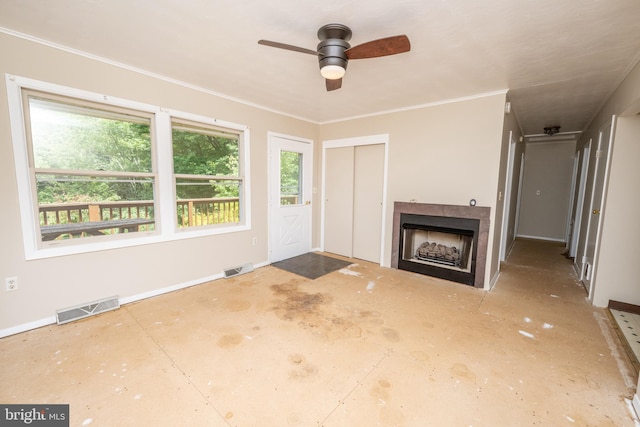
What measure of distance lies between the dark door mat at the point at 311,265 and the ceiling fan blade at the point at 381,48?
2811 millimetres

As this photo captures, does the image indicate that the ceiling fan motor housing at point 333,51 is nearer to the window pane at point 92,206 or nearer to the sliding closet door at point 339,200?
the window pane at point 92,206

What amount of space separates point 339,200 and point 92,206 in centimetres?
352

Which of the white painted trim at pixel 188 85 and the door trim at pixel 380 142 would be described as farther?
the door trim at pixel 380 142

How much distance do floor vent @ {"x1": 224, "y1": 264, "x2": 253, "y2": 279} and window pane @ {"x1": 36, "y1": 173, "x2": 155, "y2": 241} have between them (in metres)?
1.13

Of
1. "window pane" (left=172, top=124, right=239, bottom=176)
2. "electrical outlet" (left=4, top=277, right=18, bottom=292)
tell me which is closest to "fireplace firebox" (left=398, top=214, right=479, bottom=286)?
"window pane" (left=172, top=124, right=239, bottom=176)

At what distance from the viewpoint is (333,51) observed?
1.95m

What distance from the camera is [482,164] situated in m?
3.34

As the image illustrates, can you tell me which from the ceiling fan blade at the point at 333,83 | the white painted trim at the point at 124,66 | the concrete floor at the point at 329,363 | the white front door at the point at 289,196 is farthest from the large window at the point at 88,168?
the ceiling fan blade at the point at 333,83

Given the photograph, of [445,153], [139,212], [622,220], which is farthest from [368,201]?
[139,212]

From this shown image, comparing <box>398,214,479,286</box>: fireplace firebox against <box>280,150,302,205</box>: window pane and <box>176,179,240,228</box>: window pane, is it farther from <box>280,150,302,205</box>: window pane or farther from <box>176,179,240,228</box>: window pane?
<box>176,179,240,228</box>: window pane

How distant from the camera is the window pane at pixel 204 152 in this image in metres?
3.24

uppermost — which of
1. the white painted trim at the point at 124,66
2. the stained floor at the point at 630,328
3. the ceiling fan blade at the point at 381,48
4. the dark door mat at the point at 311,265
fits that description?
the white painted trim at the point at 124,66

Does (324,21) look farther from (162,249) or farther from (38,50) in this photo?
(162,249)

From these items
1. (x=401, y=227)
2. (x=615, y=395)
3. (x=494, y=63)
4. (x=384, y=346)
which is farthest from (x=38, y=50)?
(x=615, y=395)
